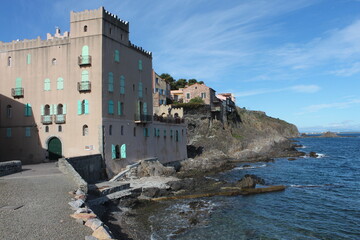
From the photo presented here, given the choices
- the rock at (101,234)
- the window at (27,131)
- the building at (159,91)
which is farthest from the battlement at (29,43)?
the building at (159,91)

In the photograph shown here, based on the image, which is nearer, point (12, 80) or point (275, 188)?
point (275, 188)

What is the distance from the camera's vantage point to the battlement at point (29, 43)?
98.0 ft

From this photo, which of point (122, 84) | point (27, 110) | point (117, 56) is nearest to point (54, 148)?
point (27, 110)

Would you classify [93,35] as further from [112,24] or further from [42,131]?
[42,131]

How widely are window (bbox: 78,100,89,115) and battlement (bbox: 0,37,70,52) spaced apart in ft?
19.8

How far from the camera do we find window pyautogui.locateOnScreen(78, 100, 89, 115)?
93.5ft

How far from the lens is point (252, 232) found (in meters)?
17.6

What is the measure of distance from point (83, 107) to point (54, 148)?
5.22 metres

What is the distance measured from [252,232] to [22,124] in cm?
2467

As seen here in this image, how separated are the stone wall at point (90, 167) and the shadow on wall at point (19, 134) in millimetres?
6546

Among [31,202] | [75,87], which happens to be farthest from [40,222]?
[75,87]

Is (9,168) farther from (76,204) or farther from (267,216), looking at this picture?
(267,216)

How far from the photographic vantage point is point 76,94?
28938 mm

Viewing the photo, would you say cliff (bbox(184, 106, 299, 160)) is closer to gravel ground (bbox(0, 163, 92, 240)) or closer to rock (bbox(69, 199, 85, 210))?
gravel ground (bbox(0, 163, 92, 240))
